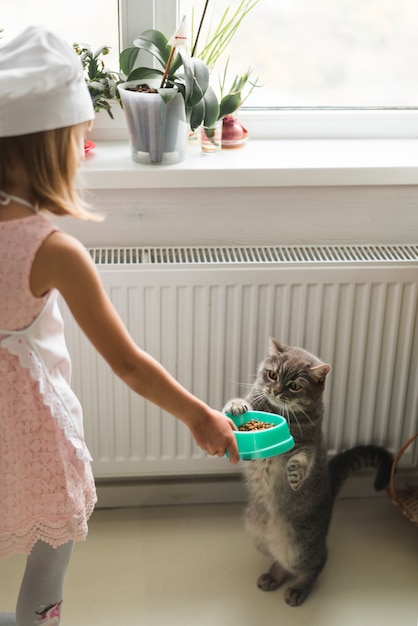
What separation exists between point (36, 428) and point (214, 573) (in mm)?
876

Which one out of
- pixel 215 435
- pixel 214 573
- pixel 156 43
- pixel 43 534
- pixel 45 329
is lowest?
pixel 214 573

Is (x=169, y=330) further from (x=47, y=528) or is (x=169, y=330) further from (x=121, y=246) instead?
(x=47, y=528)

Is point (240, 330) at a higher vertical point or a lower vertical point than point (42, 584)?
higher

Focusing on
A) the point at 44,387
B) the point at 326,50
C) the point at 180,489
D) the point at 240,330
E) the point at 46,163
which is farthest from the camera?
the point at 180,489

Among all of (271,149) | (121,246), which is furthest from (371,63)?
(121,246)

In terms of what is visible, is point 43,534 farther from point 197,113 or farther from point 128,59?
point 128,59

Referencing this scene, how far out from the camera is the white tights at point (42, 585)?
1.46 metres

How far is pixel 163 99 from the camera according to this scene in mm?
1831

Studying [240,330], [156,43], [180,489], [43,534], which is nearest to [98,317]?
[43,534]

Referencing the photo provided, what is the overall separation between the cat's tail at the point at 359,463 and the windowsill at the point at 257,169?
26.3 inches

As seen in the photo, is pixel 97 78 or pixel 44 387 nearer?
pixel 44 387

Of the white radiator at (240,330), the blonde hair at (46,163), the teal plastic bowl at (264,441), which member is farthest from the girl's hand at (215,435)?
the white radiator at (240,330)

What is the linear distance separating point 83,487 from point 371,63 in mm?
1353

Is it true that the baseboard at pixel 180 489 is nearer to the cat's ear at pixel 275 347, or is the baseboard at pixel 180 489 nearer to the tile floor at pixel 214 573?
the tile floor at pixel 214 573
